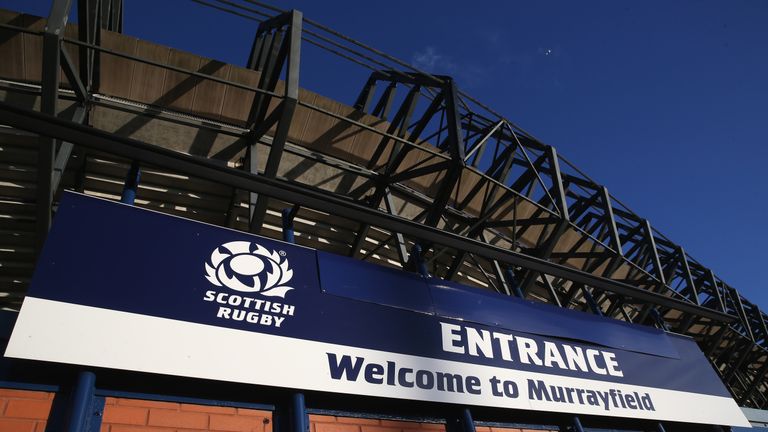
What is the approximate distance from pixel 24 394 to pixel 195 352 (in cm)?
98

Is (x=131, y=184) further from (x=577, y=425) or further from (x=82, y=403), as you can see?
(x=577, y=425)

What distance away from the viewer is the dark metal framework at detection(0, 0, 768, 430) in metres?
4.53

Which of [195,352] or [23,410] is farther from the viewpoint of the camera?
[195,352]

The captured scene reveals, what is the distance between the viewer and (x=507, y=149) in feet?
32.3

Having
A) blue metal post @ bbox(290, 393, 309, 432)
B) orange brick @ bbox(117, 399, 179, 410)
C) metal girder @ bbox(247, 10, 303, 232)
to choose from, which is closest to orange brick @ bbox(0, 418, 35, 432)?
orange brick @ bbox(117, 399, 179, 410)

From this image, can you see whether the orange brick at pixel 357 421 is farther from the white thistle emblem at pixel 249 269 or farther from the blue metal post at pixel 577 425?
the blue metal post at pixel 577 425

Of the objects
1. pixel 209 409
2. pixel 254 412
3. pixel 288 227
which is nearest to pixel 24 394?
pixel 209 409

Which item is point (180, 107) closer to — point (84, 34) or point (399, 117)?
point (84, 34)

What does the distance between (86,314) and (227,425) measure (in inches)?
46.5

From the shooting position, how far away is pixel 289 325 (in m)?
3.75

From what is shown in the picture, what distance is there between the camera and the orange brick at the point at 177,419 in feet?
10.1

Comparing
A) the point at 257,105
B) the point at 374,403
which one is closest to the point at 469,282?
the point at 257,105

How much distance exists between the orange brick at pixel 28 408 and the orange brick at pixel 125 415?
0.34m

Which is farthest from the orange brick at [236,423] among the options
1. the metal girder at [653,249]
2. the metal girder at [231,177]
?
the metal girder at [653,249]
